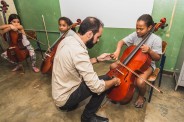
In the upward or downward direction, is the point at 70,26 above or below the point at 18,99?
above

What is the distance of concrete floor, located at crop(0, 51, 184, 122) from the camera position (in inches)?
72.8

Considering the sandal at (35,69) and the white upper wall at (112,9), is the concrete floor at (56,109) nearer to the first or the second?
the sandal at (35,69)

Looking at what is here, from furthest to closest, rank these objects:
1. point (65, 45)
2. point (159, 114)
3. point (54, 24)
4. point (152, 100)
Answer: point (54, 24)
point (152, 100)
point (159, 114)
point (65, 45)

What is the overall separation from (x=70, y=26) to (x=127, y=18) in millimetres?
931

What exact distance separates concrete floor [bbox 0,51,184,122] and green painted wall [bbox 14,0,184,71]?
591 mm

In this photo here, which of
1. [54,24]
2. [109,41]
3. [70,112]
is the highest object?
[54,24]

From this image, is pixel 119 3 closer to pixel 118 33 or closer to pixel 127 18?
pixel 127 18

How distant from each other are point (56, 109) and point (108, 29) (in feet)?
5.30

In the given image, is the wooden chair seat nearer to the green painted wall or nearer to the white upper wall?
the green painted wall

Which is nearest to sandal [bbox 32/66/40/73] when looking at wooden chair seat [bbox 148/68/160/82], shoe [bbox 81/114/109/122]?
shoe [bbox 81/114/109/122]

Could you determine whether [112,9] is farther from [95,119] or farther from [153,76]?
[95,119]

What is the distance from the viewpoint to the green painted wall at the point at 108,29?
2.28 m

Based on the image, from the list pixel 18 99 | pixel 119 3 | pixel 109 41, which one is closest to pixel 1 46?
pixel 18 99

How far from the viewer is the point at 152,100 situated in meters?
2.09
